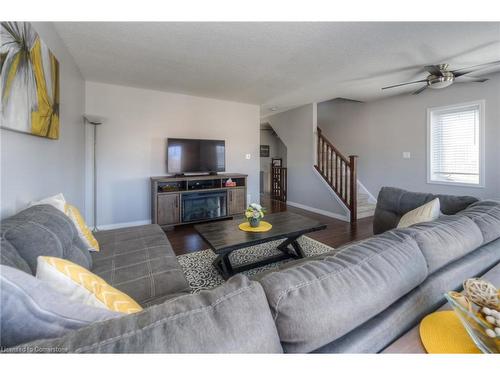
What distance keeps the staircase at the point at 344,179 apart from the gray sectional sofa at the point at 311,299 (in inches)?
114

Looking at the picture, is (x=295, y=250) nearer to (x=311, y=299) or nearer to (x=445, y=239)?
(x=445, y=239)

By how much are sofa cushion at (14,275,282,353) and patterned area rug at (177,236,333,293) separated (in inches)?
60.4

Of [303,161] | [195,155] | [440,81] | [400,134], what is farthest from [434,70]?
[195,155]

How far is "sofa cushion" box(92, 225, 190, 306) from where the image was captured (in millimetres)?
1266

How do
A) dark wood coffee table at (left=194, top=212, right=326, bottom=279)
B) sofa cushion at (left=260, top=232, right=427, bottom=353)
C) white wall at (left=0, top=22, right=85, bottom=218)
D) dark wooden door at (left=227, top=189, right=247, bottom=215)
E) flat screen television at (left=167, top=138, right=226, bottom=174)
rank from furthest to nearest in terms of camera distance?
dark wooden door at (left=227, top=189, right=247, bottom=215), flat screen television at (left=167, top=138, right=226, bottom=174), dark wood coffee table at (left=194, top=212, right=326, bottom=279), white wall at (left=0, top=22, right=85, bottom=218), sofa cushion at (left=260, top=232, right=427, bottom=353)

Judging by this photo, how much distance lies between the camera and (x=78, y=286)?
2.46 feet

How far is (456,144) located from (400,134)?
2.98 feet

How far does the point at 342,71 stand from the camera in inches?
125

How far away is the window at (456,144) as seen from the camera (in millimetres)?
3578

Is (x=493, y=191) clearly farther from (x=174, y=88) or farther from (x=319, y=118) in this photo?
(x=174, y=88)

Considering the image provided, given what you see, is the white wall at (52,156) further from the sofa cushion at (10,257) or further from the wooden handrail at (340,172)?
the wooden handrail at (340,172)

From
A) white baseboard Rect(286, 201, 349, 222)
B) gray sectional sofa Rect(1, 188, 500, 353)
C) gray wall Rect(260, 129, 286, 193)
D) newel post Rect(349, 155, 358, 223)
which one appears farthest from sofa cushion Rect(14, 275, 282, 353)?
gray wall Rect(260, 129, 286, 193)

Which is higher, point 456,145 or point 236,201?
point 456,145

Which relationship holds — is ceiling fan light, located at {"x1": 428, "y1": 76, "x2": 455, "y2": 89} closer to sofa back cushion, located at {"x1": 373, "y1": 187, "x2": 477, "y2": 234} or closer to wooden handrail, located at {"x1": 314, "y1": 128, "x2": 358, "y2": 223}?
wooden handrail, located at {"x1": 314, "y1": 128, "x2": 358, "y2": 223}
